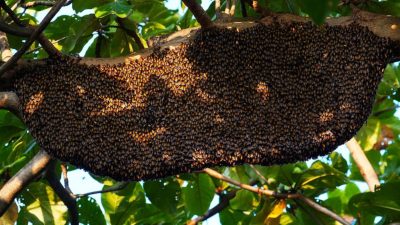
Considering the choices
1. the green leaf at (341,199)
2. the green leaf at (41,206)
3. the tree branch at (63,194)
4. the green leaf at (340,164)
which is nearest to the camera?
the tree branch at (63,194)

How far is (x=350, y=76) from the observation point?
342 centimetres

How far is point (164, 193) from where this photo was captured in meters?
5.02

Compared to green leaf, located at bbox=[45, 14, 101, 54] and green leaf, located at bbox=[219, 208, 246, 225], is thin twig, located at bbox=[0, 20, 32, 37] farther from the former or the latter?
green leaf, located at bbox=[219, 208, 246, 225]

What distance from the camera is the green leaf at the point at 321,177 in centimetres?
515

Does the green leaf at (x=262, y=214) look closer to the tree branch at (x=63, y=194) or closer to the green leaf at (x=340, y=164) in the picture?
the green leaf at (x=340, y=164)

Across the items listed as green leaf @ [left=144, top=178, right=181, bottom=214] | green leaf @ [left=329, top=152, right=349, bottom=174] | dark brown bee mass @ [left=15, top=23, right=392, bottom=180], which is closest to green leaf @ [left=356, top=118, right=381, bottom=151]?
green leaf @ [left=329, top=152, right=349, bottom=174]

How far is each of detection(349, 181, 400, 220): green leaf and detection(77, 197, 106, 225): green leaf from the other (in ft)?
5.72

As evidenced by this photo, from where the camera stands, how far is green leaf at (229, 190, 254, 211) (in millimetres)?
5582

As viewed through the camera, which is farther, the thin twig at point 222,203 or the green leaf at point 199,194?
the thin twig at point 222,203

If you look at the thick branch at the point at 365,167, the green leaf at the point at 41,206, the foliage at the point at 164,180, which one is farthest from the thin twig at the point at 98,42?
the thick branch at the point at 365,167

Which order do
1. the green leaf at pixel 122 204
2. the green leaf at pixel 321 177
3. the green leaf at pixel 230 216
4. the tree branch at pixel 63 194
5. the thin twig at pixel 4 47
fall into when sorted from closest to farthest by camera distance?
1. the thin twig at pixel 4 47
2. the tree branch at pixel 63 194
3. the green leaf at pixel 321 177
4. the green leaf at pixel 122 204
5. the green leaf at pixel 230 216

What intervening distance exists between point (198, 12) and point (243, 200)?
7.88 ft

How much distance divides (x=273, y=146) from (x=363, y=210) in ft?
4.19

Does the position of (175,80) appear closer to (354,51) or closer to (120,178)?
(120,178)
